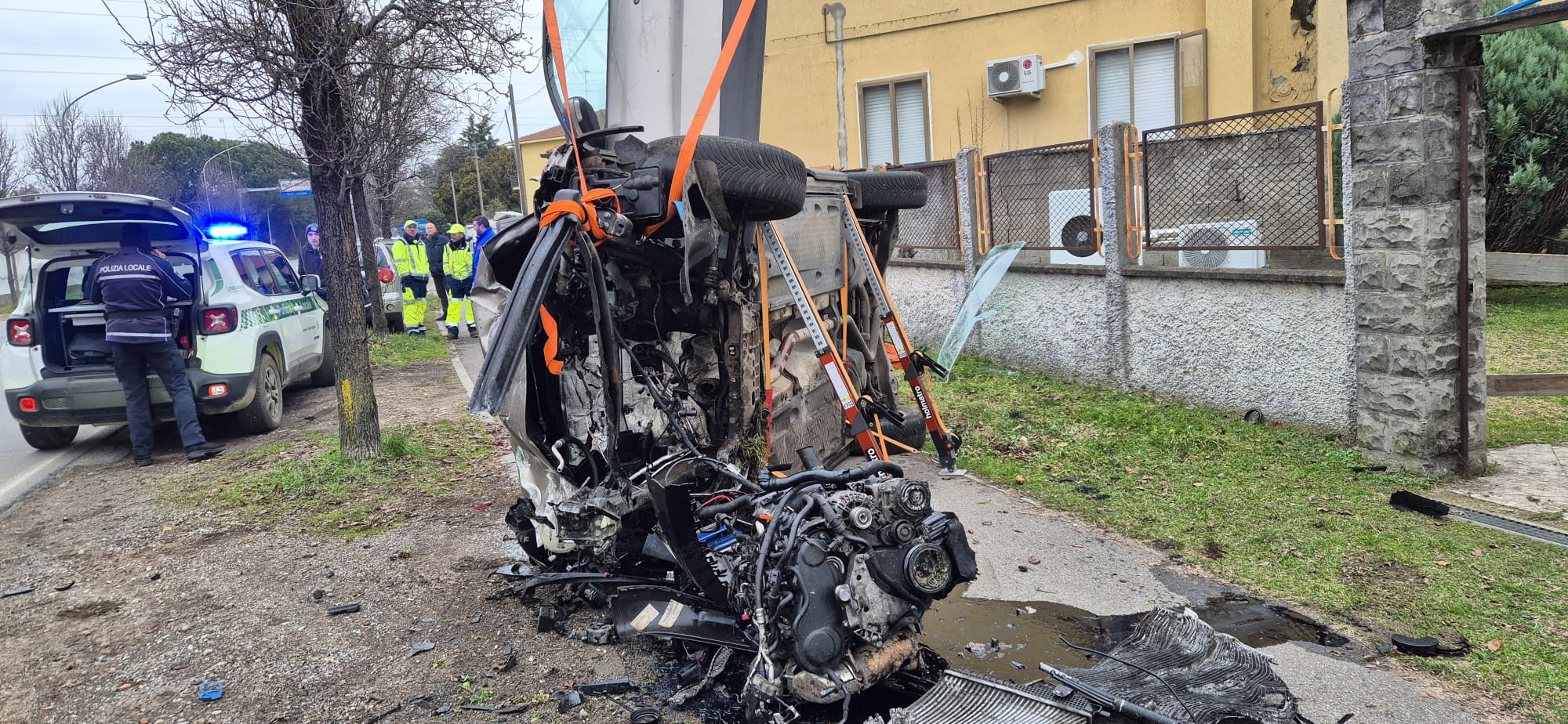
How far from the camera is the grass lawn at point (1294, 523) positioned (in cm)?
393

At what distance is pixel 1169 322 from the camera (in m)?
8.06

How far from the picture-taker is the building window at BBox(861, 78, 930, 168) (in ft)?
60.5

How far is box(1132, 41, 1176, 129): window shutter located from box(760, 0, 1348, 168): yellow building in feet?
0.06

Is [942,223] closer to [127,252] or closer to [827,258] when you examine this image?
[827,258]

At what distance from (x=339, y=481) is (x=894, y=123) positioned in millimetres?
13757

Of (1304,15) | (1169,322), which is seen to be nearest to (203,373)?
(1169,322)

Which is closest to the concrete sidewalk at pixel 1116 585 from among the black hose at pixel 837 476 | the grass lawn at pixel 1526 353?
the black hose at pixel 837 476

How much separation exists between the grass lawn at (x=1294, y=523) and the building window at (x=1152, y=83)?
890 centimetres

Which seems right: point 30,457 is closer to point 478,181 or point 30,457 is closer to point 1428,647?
point 1428,647

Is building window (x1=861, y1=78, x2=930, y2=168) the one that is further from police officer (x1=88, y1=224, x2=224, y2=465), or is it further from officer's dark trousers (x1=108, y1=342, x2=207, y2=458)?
officer's dark trousers (x1=108, y1=342, x2=207, y2=458)

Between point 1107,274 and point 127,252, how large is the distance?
8211 millimetres

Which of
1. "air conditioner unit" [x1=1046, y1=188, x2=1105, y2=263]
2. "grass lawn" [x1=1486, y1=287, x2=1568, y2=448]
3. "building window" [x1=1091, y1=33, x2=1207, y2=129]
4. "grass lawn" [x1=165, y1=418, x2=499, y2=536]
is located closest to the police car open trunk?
"grass lawn" [x1=165, y1=418, x2=499, y2=536]

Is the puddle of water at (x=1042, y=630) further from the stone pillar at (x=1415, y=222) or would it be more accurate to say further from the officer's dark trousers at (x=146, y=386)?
the officer's dark trousers at (x=146, y=386)

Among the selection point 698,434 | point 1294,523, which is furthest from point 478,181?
point 1294,523
